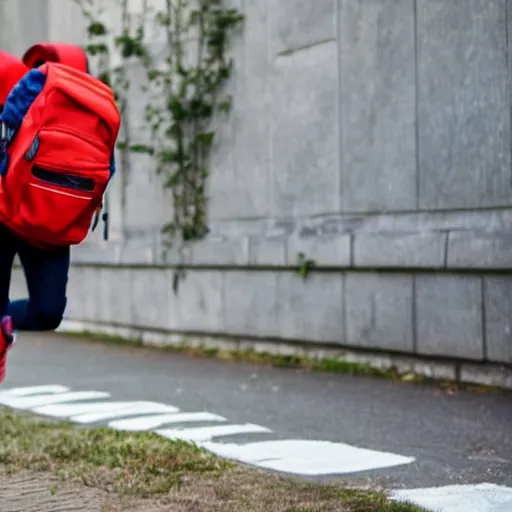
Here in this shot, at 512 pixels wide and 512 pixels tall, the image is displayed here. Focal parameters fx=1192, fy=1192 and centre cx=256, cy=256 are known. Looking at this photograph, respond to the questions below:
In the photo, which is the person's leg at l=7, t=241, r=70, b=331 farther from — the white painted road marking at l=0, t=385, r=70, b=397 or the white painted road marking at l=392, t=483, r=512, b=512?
the white painted road marking at l=0, t=385, r=70, b=397

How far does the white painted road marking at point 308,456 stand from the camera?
17.3 ft

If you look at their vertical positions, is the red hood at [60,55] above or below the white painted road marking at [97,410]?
above

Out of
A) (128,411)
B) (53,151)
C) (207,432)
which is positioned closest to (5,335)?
(53,151)

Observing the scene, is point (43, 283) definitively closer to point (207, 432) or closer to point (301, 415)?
point (207, 432)

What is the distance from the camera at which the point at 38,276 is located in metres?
4.66

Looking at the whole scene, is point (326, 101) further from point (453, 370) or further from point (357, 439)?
point (357, 439)

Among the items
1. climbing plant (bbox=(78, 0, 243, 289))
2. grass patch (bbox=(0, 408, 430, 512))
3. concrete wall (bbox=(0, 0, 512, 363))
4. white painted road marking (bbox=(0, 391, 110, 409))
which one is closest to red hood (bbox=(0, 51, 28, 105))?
grass patch (bbox=(0, 408, 430, 512))

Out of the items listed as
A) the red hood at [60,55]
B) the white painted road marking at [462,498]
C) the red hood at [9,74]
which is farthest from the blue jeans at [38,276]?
the white painted road marking at [462,498]

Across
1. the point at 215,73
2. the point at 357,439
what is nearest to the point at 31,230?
the point at 357,439

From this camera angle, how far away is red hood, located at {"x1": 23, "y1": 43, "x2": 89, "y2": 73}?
4648mm

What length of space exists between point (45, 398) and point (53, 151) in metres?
3.57

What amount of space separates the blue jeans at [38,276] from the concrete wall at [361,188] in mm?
3546

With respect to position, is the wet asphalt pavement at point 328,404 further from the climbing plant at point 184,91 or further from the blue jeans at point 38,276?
the blue jeans at point 38,276

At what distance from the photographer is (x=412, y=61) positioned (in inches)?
320
